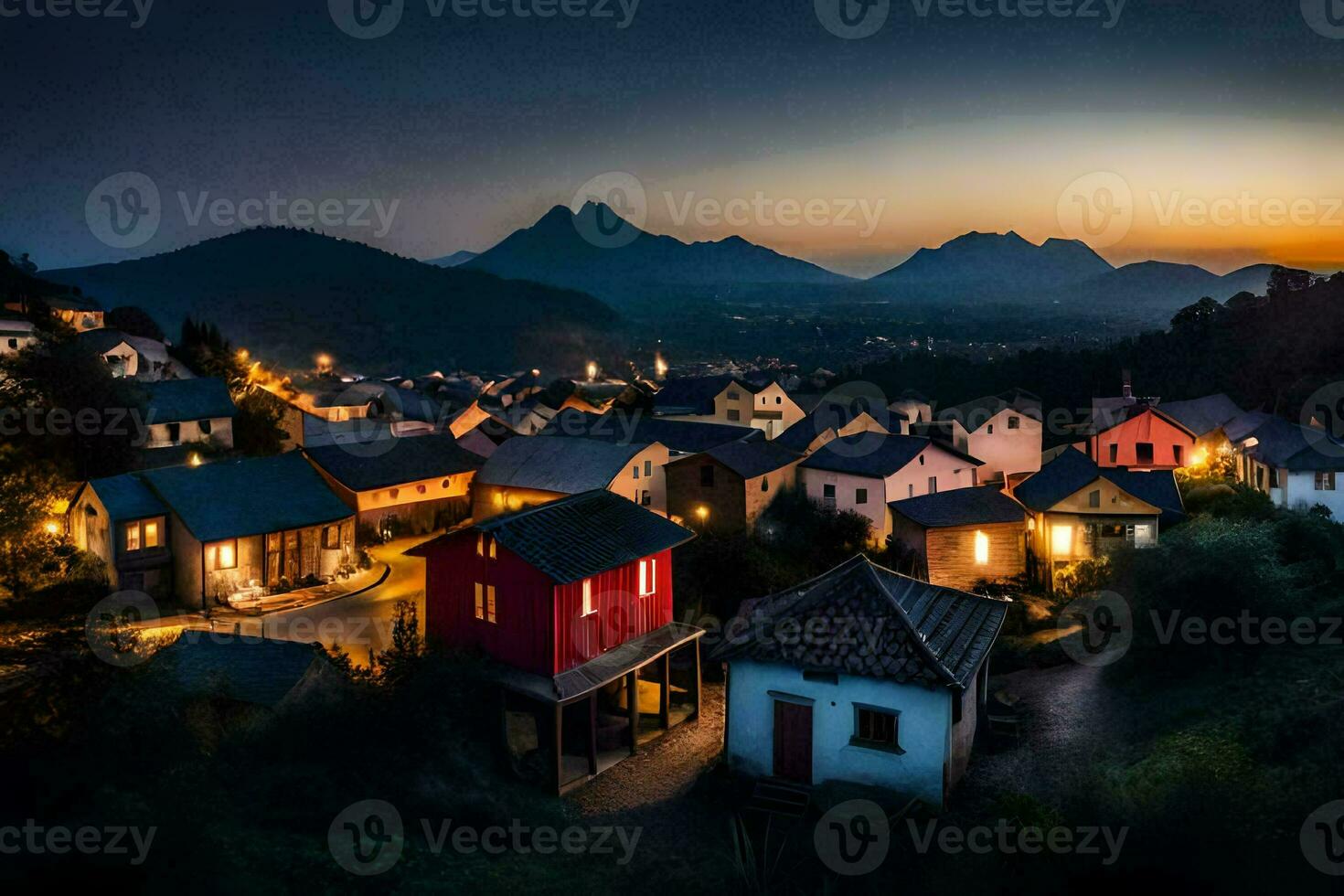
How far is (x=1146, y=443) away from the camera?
42938 mm

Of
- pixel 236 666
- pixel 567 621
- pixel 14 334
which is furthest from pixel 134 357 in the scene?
pixel 567 621

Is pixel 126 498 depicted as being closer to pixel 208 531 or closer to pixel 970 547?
pixel 208 531

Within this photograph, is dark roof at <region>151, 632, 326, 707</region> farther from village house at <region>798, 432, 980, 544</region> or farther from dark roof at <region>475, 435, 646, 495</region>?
village house at <region>798, 432, 980, 544</region>

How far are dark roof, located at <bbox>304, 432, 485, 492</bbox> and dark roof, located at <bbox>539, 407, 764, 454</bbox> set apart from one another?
596 cm

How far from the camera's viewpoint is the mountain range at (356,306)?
150m

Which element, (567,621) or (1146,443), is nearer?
(567,621)

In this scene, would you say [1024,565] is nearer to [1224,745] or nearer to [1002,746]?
[1002,746]

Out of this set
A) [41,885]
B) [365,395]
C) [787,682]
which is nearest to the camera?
[41,885]

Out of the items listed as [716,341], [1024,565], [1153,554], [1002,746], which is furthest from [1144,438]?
[716,341]

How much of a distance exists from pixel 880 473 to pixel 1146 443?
17615 mm

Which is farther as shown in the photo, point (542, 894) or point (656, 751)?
point (656, 751)

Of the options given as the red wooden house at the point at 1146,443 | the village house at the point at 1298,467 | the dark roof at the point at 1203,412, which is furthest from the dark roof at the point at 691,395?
the village house at the point at 1298,467

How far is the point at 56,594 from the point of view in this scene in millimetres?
23641

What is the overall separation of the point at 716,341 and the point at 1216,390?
107 meters
